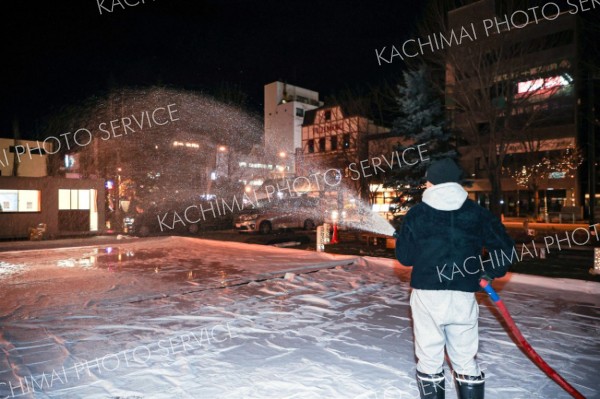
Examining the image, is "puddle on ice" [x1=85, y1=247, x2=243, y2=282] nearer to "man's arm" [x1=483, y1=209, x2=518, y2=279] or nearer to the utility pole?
"man's arm" [x1=483, y1=209, x2=518, y2=279]

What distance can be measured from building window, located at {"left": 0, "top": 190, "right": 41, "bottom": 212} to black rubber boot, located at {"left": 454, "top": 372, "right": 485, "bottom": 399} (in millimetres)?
17543

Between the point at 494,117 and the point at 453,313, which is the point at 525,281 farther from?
the point at 494,117

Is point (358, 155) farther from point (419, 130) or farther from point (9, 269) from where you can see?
point (9, 269)

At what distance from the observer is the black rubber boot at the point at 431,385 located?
236cm

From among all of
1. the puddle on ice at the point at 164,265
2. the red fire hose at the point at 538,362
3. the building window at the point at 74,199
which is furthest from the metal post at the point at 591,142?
the building window at the point at 74,199

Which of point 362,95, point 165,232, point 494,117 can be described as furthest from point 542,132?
point 165,232

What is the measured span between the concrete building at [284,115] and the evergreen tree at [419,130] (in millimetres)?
33490

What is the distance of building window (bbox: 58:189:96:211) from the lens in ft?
54.0

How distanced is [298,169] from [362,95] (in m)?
16.1

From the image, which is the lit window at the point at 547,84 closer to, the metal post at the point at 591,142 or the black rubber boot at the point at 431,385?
the metal post at the point at 591,142

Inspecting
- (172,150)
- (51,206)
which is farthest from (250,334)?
(172,150)

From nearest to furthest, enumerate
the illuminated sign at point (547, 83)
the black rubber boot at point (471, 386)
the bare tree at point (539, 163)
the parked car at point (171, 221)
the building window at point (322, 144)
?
the black rubber boot at point (471, 386) < the illuminated sign at point (547, 83) < the parked car at point (171, 221) < the bare tree at point (539, 163) < the building window at point (322, 144)

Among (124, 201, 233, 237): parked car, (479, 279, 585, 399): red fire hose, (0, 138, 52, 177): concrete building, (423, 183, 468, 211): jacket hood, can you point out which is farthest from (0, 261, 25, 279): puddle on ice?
(0, 138, 52, 177): concrete building

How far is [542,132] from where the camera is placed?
29.3 m
